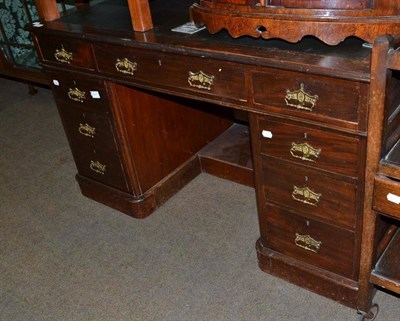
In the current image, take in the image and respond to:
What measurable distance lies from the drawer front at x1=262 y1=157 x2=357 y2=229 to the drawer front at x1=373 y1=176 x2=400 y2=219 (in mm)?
91

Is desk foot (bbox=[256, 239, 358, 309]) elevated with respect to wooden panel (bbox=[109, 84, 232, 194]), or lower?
lower

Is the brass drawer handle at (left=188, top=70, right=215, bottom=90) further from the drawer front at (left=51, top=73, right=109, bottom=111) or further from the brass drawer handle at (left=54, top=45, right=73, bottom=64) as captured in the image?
the brass drawer handle at (left=54, top=45, right=73, bottom=64)

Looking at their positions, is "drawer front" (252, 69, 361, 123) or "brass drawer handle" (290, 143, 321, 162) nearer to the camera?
"drawer front" (252, 69, 361, 123)

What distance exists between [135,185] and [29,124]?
153cm

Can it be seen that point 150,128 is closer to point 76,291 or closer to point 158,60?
point 158,60

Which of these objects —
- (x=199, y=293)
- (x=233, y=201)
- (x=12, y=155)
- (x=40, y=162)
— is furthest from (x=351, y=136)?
(x=12, y=155)

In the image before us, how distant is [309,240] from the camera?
1.81m

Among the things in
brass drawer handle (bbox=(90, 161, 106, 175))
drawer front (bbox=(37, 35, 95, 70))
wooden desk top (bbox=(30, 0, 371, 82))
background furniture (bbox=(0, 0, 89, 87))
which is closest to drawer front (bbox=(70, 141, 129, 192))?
brass drawer handle (bbox=(90, 161, 106, 175))

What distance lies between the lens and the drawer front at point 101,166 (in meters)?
2.38

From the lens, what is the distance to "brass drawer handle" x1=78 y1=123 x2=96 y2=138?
2.35 metres

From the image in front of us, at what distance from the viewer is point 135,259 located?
2211 mm

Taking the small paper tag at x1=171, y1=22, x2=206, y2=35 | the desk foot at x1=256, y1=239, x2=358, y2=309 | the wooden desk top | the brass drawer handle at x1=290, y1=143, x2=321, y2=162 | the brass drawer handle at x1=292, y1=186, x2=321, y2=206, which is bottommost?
the desk foot at x1=256, y1=239, x2=358, y2=309

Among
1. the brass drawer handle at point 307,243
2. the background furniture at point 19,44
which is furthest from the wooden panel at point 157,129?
the background furniture at point 19,44

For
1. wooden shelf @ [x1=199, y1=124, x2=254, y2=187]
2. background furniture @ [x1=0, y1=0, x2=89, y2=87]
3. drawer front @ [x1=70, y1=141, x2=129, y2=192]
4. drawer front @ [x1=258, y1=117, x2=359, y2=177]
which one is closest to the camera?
drawer front @ [x1=258, y1=117, x2=359, y2=177]
